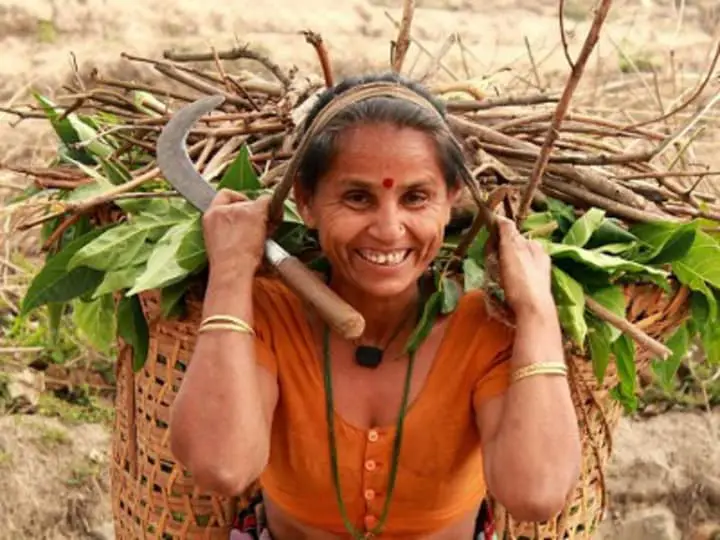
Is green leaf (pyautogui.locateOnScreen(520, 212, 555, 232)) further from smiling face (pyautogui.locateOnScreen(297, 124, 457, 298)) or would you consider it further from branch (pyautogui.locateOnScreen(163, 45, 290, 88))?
branch (pyautogui.locateOnScreen(163, 45, 290, 88))

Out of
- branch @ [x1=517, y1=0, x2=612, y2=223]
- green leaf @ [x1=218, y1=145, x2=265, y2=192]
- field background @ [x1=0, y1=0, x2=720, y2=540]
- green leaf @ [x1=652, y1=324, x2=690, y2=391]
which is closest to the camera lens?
branch @ [x1=517, y1=0, x2=612, y2=223]

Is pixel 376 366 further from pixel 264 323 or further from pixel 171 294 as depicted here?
pixel 171 294

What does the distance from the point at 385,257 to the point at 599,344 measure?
1.17 feet

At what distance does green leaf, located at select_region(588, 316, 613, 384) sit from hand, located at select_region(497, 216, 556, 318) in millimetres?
112

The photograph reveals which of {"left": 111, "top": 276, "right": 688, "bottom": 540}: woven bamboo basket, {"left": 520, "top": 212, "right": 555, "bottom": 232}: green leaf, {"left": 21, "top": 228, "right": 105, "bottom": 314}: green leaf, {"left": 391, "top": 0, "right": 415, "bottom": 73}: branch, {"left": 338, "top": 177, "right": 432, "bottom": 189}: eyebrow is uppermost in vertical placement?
{"left": 391, "top": 0, "right": 415, "bottom": 73}: branch

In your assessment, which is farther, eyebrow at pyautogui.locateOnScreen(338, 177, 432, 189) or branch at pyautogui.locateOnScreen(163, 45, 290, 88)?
branch at pyautogui.locateOnScreen(163, 45, 290, 88)

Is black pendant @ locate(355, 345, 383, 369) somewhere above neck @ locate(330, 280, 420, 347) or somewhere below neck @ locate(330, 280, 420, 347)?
below

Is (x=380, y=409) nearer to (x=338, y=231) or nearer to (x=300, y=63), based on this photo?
(x=338, y=231)

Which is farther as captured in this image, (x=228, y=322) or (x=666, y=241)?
(x=666, y=241)

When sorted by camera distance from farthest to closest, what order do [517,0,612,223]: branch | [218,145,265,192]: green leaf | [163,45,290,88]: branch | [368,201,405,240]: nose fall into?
[163,45,290,88]: branch, [218,145,265,192]: green leaf, [368,201,405,240]: nose, [517,0,612,223]: branch

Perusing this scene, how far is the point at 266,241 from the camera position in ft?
4.98

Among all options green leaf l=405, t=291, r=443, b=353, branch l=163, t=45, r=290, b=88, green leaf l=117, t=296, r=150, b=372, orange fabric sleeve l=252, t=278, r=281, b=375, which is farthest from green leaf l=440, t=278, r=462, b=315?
branch l=163, t=45, r=290, b=88

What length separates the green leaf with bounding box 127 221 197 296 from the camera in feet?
4.91

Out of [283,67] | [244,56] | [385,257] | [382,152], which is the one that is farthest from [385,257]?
[283,67]
